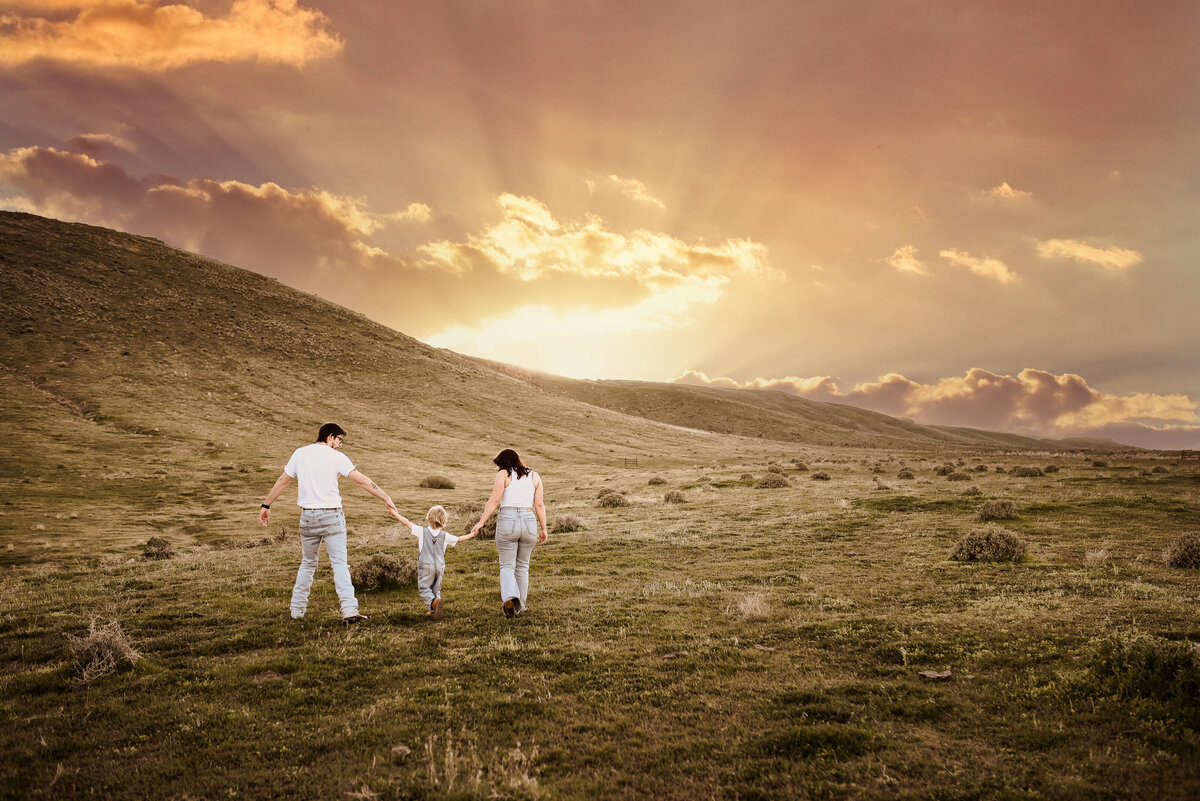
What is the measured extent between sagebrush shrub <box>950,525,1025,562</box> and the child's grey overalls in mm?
14943

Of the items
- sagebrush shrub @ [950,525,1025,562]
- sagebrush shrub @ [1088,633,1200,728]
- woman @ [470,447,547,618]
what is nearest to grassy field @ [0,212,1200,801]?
sagebrush shrub @ [1088,633,1200,728]

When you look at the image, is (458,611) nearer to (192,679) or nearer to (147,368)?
(192,679)

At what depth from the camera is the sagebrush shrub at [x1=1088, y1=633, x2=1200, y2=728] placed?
604 centimetres

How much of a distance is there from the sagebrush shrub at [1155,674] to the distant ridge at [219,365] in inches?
2387

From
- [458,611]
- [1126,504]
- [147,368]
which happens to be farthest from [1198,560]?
[147,368]

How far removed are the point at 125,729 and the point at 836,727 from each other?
9.04m

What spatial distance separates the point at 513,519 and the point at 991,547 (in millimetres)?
14124

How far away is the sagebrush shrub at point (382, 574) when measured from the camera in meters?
14.1

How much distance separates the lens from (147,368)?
6862cm

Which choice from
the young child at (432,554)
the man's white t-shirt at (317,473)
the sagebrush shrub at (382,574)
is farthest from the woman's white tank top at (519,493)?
the sagebrush shrub at (382,574)

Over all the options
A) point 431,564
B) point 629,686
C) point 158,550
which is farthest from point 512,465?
point 158,550

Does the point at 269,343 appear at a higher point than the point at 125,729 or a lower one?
higher

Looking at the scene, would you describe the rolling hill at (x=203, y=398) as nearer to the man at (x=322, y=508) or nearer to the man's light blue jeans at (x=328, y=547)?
the man's light blue jeans at (x=328, y=547)

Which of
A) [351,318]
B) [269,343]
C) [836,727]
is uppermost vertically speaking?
[351,318]
